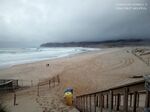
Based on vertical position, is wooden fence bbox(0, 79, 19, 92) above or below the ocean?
above

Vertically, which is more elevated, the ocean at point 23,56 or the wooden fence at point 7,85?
the wooden fence at point 7,85

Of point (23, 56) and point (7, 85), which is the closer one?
point (7, 85)

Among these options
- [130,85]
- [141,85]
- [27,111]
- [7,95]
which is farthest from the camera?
[7,95]

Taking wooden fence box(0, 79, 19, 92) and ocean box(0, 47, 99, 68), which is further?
ocean box(0, 47, 99, 68)

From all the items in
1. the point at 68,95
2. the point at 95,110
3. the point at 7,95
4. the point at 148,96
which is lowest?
the point at 7,95

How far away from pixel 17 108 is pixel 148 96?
8.96m

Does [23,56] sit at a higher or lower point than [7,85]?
lower

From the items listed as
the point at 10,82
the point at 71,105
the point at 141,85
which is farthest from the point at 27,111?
the point at 141,85

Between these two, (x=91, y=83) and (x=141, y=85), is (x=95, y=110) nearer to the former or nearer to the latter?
(x=141, y=85)

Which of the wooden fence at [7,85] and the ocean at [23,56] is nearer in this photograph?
the wooden fence at [7,85]

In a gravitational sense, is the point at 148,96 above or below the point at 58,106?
above

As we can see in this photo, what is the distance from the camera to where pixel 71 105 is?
9633mm

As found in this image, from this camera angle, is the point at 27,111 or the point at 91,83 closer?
the point at 27,111

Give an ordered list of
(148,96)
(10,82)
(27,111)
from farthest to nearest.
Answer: (10,82) → (27,111) → (148,96)
